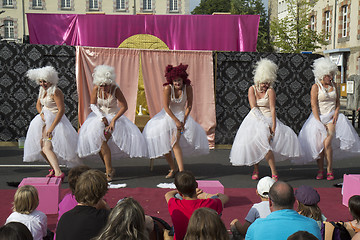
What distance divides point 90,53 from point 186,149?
4.55 meters

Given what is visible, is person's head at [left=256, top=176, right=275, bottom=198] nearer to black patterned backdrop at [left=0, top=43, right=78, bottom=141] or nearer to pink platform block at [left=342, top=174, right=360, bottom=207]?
pink platform block at [left=342, top=174, right=360, bottom=207]

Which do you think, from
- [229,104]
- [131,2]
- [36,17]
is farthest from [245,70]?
[131,2]

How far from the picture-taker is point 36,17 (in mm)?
13719

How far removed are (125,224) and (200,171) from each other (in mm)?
5800

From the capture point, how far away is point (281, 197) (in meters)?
3.17

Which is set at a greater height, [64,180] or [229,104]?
[229,104]

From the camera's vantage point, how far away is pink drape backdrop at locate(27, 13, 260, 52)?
1363 centimetres

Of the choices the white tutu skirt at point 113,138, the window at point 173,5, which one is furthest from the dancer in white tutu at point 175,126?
Answer: the window at point 173,5

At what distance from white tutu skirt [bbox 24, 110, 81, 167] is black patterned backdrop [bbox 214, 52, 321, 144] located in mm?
5040

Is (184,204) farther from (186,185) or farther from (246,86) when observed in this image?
(246,86)

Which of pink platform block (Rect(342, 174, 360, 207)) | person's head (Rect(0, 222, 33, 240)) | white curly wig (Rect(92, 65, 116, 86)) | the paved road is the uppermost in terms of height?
white curly wig (Rect(92, 65, 116, 86))

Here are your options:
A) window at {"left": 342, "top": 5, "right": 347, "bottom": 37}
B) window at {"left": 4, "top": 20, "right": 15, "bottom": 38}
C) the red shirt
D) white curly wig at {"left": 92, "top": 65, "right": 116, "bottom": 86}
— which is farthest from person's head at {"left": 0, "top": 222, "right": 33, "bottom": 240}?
window at {"left": 4, "top": 20, "right": 15, "bottom": 38}

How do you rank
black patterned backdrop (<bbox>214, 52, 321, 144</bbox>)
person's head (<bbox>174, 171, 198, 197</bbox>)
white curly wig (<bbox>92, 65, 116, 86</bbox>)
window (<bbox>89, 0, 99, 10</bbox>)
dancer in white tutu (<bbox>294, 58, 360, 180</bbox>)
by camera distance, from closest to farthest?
1. person's head (<bbox>174, 171, 198, 197</bbox>)
2. white curly wig (<bbox>92, 65, 116, 86</bbox>)
3. dancer in white tutu (<bbox>294, 58, 360, 180</bbox>)
4. black patterned backdrop (<bbox>214, 52, 321, 144</bbox>)
5. window (<bbox>89, 0, 99, 10</bbox>)

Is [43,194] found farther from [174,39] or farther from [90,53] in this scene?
[174,39]
